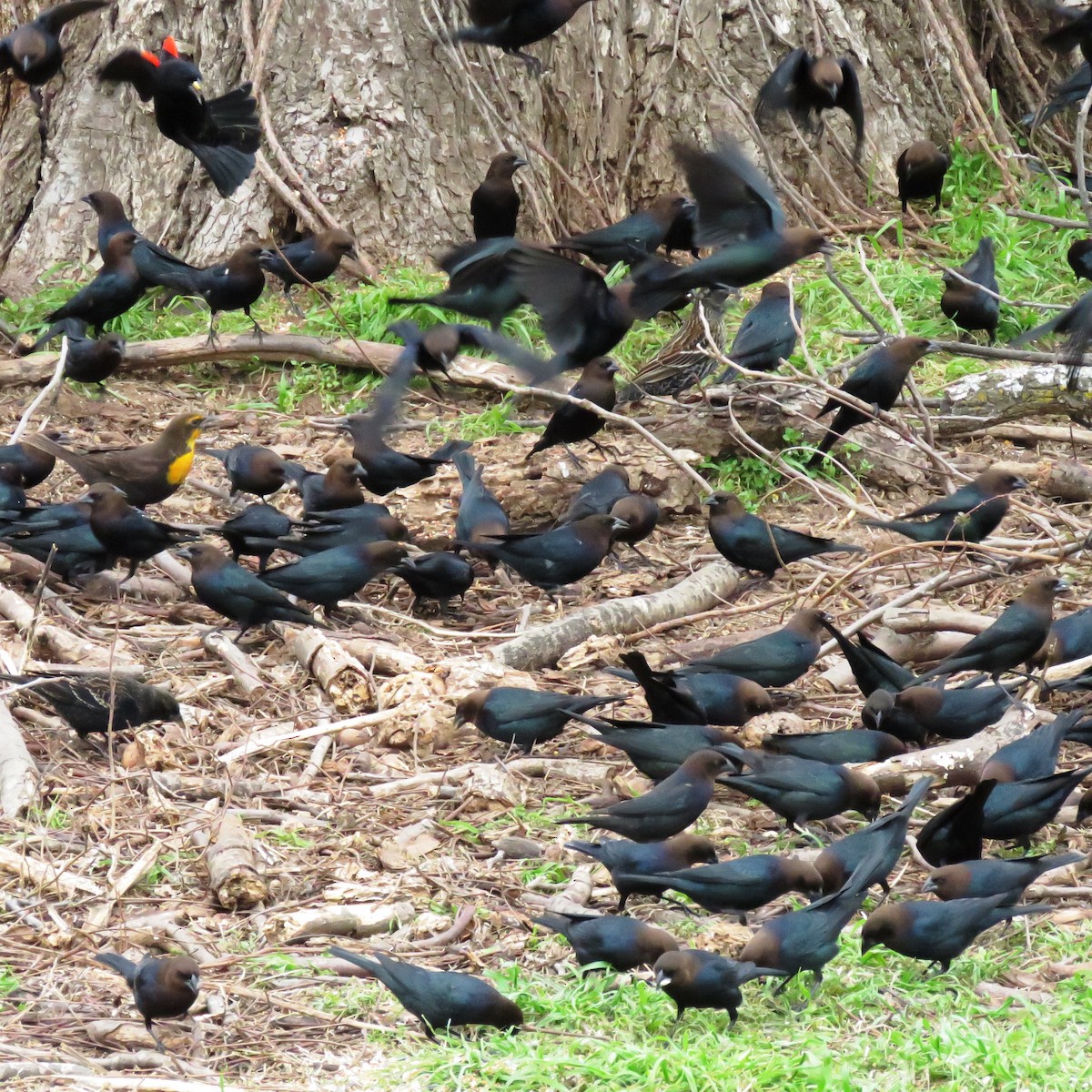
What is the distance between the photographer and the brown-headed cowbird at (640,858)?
439cm

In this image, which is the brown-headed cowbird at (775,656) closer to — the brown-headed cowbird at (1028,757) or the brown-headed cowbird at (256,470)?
the brown-headed cowbird at (1028,757)

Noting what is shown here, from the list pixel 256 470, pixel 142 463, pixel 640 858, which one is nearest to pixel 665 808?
pixel 640 858

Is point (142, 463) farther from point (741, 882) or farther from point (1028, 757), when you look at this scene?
point (1028, 757)

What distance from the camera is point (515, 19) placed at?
7258mm

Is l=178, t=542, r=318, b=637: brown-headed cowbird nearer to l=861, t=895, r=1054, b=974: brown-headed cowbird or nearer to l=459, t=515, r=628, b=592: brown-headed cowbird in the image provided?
l=459, t=515, r=628, b=592: brown-headed cowbird

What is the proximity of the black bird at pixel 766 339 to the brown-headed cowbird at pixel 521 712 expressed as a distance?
2.93 metres

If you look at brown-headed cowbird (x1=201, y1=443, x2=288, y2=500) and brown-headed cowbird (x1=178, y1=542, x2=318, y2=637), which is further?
brown-headed cowbird (x1=201, y1=443, x2=288, y2=500)

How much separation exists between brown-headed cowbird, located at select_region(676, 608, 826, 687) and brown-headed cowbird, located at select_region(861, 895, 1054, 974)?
186cm

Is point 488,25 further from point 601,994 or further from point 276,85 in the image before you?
point 601,994

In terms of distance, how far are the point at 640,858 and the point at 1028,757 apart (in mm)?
1480

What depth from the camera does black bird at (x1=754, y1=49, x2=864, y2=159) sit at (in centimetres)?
870

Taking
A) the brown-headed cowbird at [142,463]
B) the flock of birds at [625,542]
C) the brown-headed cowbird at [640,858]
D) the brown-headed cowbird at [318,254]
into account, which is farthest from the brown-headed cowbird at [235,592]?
the brown-headed cowbird at [318,254]

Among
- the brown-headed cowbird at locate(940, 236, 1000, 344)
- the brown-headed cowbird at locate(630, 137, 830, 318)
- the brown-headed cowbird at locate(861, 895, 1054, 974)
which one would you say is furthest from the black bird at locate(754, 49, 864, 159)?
the brown-headed cowbird at locate(861, 895, 1054, 974)

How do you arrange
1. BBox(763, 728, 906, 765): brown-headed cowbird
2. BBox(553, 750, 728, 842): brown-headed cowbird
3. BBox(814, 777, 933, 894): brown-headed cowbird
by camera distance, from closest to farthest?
1. BBox(814, 777, 933, 894): brown-headed cowbird
2. BBox(553, 750, 728, 842): brown-headed cowbird
3. BBox(763, 728, 906, 765): brown-headed cowbird
